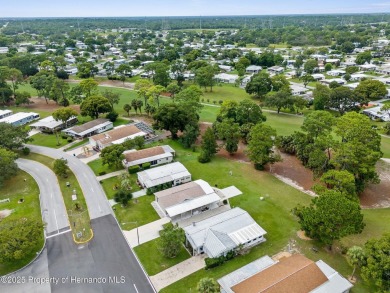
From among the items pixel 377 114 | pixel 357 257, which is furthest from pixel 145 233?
pixel 377 114

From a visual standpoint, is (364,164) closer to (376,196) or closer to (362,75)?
(376,196)

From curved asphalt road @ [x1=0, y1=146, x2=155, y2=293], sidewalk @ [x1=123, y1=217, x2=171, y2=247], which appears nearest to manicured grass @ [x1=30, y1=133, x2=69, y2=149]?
curved asphalt road @ [x1=0, y1=146, x2=155, y2=293]

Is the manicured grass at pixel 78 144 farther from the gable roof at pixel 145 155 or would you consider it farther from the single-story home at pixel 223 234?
the single-story home at pixel 223 234

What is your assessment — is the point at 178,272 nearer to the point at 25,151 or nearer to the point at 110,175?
the point at 110,175

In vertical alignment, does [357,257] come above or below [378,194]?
above

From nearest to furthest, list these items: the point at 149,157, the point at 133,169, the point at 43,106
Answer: the point at 133,169 → the point at 149,157 → the point at 43,106
